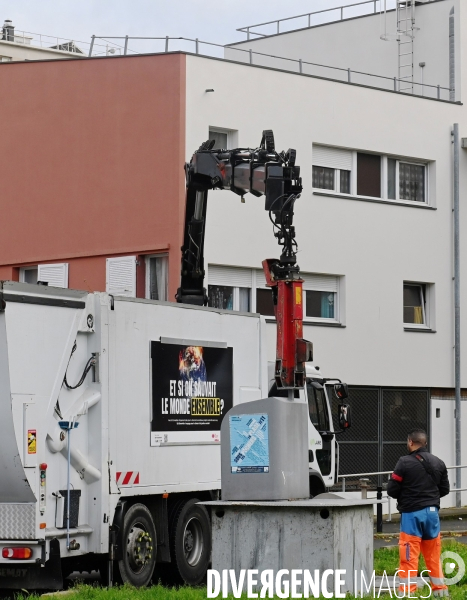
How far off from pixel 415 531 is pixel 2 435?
4.21 m

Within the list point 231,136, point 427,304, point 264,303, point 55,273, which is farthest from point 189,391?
point 427,304

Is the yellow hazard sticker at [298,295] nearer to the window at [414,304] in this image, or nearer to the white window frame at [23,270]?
the white window frame at [23,270]

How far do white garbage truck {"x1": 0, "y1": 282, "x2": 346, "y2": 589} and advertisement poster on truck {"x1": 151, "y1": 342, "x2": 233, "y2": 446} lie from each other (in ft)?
0.06

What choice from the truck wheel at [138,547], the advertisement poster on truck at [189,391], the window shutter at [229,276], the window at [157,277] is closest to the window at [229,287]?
the window shutter at [229,276]

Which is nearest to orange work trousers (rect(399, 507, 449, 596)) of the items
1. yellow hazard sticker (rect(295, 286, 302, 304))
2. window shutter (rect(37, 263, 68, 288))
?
yellow hazard sticker (rect(295, 286, 302, 304))

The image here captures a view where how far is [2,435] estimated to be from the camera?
12.1 metres

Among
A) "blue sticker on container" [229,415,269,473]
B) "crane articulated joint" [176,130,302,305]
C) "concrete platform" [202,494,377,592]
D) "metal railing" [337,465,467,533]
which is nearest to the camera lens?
"concrete platform" [202,494,377,592]

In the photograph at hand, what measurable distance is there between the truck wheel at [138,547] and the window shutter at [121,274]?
10175 mm

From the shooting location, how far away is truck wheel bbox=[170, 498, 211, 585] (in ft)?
47.3

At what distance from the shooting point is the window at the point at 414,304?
2764 cm

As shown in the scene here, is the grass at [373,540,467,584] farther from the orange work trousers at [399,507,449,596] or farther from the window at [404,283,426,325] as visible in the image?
the window at [404,283,426,325]

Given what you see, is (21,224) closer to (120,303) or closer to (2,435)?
(120,303)

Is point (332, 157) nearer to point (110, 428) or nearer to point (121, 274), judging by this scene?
point (121, 274)

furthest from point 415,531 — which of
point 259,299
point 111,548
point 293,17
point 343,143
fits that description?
point 293,17
